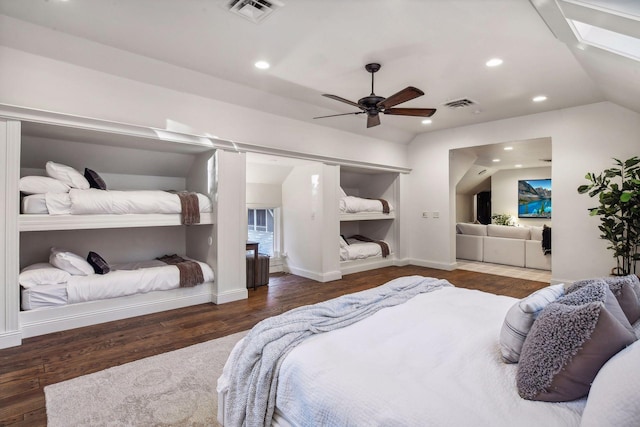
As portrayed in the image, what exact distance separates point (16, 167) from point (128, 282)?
1.42 metres

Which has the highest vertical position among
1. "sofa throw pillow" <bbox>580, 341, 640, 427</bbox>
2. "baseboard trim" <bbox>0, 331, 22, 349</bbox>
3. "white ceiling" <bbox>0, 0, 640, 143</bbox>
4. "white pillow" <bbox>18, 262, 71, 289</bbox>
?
"white ceiling" <bbox>0, 0, 640, 143</bbox>

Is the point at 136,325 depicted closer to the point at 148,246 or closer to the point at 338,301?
the point at 148,246

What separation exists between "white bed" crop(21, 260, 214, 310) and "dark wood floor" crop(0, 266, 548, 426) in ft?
0.96

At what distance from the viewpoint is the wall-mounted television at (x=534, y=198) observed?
9156 millimetres

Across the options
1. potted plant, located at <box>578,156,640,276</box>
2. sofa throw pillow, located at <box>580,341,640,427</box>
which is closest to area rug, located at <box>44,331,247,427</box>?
sofa throw pillow, located at <box>580,341,640,427</box>

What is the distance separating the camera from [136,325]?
3.30m

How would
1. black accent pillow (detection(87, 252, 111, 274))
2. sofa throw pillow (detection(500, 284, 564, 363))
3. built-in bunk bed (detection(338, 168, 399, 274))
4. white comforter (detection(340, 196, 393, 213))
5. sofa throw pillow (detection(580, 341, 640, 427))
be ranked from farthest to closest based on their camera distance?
built-in bunk bed (detection(338, 168, 399, 274)), white comforter (detection(340, 196, 393, 213)), black accent pillow (detection(87, 252, 111, 274)), sofa throw pillow (detection(500, 284, 564, 363)), sofa throw pillow (detection(580, 341, 640, 427))

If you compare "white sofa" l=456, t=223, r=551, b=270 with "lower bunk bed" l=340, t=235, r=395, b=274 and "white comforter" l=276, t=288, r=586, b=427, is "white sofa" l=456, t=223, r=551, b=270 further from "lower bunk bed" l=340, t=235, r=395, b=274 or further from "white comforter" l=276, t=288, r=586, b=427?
"white comforter" l=276, t=288, r=586, b=427

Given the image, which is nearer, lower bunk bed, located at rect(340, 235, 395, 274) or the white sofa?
lower bunk bed, located at rect(340, 235, 395, 274)

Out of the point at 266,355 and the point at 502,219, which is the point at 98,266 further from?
the point at 502,219

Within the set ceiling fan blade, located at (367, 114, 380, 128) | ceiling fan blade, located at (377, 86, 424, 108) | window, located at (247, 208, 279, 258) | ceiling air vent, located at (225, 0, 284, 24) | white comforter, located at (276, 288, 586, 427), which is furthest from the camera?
window, located at (247, 208, 279, 258)

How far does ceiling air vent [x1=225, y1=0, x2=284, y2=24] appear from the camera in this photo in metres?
2.36

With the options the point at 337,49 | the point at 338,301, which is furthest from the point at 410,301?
the point at 337,49

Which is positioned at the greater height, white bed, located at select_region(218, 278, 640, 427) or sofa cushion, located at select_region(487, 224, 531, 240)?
sofa cushion, located at select_region(487, 224, 531, 240)
